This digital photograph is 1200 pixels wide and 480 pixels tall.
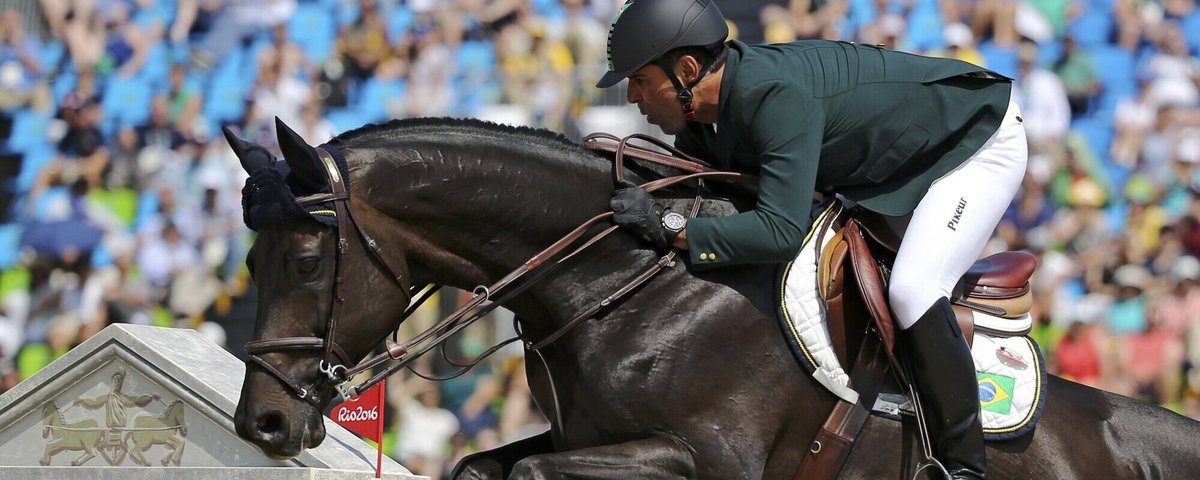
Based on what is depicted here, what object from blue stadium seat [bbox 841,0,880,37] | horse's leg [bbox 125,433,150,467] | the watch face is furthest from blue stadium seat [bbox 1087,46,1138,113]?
horse's leg [bbox 125,433,150,467]

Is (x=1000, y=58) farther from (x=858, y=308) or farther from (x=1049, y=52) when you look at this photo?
(x=858, y=308)

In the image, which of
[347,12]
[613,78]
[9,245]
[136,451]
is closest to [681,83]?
[613,78]

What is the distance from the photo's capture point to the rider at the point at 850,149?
3871 mm

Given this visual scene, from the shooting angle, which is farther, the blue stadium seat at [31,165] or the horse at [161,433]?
the blue stadium seat at [31,165]

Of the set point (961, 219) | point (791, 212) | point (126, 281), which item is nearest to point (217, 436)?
point (791, 212)

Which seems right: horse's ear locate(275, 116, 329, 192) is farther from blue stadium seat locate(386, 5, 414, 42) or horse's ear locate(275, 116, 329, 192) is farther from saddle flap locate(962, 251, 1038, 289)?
blue stadium seat locate(386, 5, 414, 42)

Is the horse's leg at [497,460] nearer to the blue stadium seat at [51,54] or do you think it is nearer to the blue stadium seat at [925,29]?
the blue stadium seat at [925,29]

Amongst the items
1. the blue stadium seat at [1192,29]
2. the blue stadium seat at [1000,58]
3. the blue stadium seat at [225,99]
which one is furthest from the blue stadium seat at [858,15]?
the blue stadium seat at [225,99]

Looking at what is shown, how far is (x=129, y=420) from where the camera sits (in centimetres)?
531

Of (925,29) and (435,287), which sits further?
(925,29)

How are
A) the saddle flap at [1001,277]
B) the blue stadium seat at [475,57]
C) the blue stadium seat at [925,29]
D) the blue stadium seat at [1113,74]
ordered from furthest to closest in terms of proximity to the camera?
1. the blue stadium seat at [475,57]
2. the blue stadium seat at [925,29]
3. the blue stadium seat at [1113,74]
4. the saddle flap at [1001,277]

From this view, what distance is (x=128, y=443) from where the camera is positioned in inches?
208

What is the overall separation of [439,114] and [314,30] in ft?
5.62

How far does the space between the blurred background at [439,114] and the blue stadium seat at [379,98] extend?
0.06 ft
